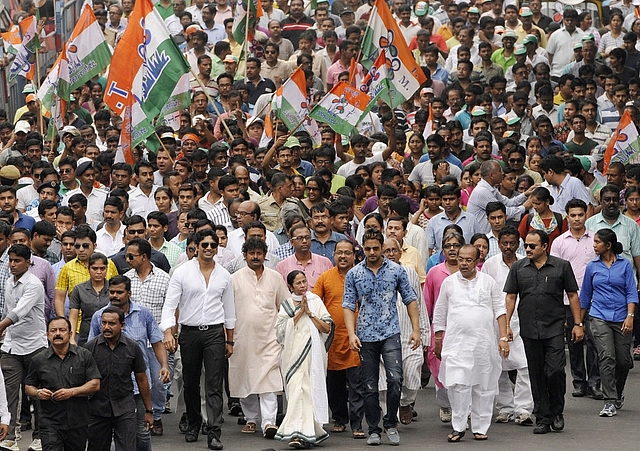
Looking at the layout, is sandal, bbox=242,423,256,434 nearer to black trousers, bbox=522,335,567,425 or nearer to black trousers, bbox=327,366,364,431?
black trousers, bbox=327,366,364,431

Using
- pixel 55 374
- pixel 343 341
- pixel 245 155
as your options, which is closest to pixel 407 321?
pixel 343 341

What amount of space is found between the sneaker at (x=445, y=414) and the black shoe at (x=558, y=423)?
42.5 inches

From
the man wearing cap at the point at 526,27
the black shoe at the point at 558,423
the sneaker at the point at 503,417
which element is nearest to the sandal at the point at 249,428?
the sneaker at the point at 503,417

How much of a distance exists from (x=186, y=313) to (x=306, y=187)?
12.1ft

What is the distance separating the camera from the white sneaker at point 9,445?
→ 1346 cm

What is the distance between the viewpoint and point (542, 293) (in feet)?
47.0

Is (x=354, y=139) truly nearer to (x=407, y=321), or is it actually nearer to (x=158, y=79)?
(x=158, y=79)

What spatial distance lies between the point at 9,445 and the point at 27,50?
9.94 metres

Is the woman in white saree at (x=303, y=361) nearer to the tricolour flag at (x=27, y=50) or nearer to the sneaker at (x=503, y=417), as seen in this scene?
the sneaker at (x=503, y=417)

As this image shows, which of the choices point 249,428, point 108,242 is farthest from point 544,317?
point 108,242

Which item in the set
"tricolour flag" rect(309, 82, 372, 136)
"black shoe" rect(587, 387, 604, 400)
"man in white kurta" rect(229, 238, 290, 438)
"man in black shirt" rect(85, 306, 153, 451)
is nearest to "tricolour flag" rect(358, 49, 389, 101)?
"tricolour flag" rect(309, 82, 372, 136)

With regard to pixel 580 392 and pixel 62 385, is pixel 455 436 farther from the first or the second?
pixel 62 385

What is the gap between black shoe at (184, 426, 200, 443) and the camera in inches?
552

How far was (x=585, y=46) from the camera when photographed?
24812 mm
